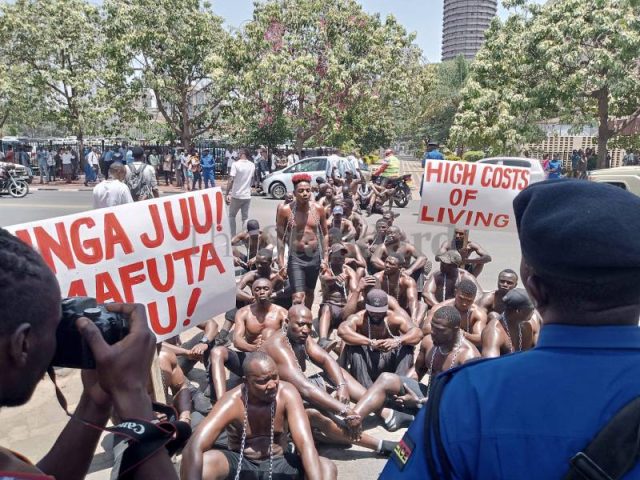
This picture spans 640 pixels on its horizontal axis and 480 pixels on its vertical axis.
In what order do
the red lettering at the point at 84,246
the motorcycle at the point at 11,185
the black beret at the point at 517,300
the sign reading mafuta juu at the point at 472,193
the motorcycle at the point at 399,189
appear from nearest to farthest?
1. the red lettering at the point at 84,246
2. the black beret at the point at 517,300
3. the sign reading mafuta juu at the point at 472,193
4. the motorcycle at the point at 399,189
5. the motorcycle at the point at 11,185

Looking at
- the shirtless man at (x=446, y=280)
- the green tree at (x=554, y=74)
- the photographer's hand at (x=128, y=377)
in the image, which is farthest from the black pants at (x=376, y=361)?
the green tree at (x=554, y=74)

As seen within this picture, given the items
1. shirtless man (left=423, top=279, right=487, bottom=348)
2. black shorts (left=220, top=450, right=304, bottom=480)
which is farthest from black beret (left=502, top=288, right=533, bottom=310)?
black shorts (left=220, top=450, right=304, bottom=480)

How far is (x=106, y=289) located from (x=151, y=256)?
340 millimetres

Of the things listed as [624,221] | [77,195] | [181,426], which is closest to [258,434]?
[181,426]

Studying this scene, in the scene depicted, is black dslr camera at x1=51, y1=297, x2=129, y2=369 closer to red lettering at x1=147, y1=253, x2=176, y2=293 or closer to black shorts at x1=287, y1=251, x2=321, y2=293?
red lettering at x1=147, y1=253, x2=176, y2=293

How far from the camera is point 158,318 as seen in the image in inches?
145

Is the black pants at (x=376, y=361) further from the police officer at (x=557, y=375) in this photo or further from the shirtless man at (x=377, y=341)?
the police officer at (x=557, y=375)

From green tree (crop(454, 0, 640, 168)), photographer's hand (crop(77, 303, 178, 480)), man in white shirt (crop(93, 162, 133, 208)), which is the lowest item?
man in white shirt (crop(93, 162, 133, 208))

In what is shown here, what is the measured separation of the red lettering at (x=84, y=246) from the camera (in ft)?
11.5

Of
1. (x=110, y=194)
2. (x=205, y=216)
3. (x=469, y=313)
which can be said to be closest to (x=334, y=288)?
(x=469, y=313)

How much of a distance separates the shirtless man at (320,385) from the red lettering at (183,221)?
1.12 m

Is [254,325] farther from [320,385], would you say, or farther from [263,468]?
[263,468]

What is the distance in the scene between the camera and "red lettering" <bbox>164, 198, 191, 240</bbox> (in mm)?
3886

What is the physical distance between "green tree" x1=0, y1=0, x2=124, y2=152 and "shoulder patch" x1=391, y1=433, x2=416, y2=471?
22565mm
